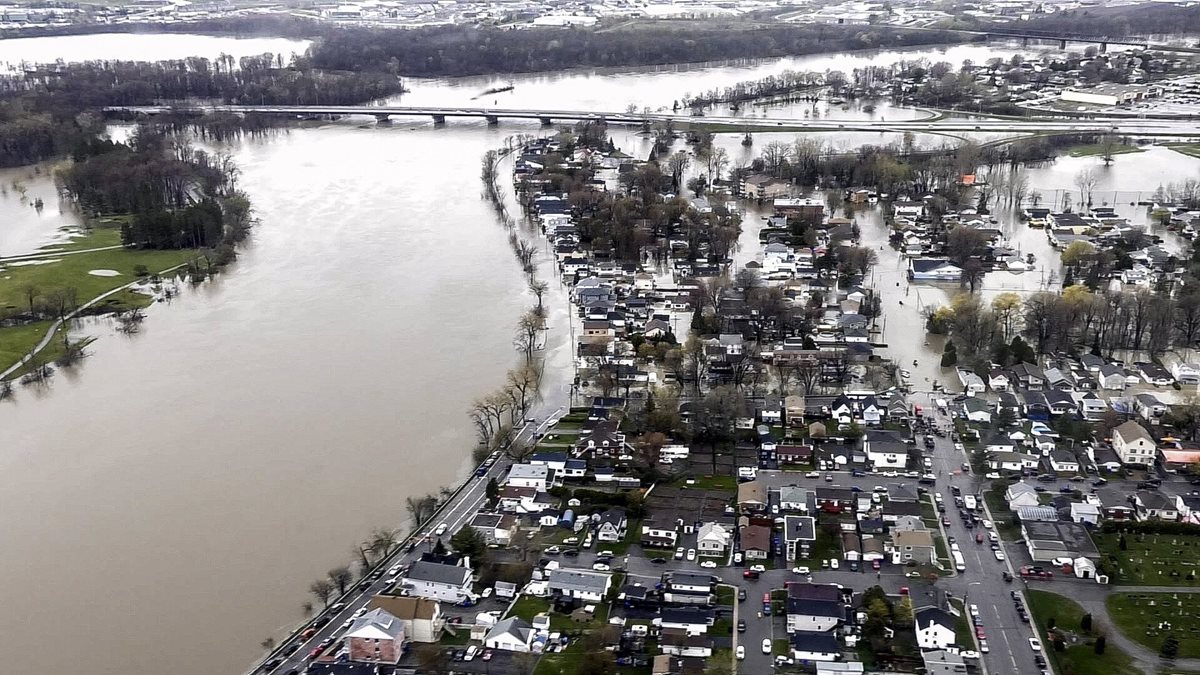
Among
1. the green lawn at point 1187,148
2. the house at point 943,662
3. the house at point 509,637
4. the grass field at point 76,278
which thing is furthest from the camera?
the green lawn at point 1187,148

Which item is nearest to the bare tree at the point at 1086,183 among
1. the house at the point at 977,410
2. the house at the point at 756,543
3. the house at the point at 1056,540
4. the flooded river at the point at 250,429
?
the flooded river at the point at 250,429

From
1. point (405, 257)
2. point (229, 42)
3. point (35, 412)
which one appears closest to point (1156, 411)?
point (405, 257)

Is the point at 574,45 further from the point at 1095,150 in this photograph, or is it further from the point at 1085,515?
the point at 1085,515

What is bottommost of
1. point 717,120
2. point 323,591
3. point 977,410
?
point 323,591

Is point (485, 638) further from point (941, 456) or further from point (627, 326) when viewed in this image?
point (627, 326)

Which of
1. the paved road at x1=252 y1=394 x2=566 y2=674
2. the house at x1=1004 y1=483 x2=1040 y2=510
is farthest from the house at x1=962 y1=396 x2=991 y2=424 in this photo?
the paved road at x1=252 y1=394 x2=566 y2=674

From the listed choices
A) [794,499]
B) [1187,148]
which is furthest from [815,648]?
[1187,148]

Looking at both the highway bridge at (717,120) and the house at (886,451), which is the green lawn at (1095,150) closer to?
the highway bridge at (717,120)
